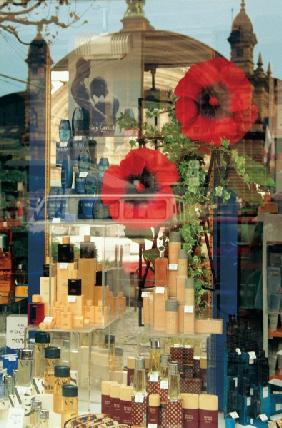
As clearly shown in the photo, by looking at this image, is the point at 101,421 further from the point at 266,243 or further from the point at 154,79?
the point at 154,79

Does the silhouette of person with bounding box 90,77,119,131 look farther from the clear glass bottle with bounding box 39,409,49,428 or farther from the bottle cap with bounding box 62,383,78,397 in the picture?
the clear glass bottle with bounding box 39,409,49,428

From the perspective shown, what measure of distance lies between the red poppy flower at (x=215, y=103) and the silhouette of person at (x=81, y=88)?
74 cm

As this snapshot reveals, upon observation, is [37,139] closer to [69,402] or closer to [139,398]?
[69,402]

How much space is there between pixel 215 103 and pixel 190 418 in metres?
2.02

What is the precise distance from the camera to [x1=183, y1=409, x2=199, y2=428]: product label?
13.6ft

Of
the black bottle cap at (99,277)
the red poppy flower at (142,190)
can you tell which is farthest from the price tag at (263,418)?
the red poppy flower at (142,190)

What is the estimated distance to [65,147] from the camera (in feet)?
17.4

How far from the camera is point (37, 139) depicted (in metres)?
5.66

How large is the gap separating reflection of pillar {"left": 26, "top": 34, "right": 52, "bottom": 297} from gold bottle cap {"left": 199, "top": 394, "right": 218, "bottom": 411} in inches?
62.7

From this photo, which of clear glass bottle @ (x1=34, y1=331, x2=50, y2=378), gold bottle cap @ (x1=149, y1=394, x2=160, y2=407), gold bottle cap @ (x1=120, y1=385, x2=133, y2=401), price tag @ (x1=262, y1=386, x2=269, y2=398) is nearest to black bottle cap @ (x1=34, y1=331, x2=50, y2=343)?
clear glass bottle @ (x1=34, y1=331, x2=50, y2=378)

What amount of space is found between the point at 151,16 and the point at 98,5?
360 mm

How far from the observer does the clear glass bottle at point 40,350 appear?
14.9 feet

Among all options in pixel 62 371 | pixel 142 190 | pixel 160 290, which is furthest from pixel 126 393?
pixel 142 190

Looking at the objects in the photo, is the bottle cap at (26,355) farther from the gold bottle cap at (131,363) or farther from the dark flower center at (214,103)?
the dark flower center at (214,103)
